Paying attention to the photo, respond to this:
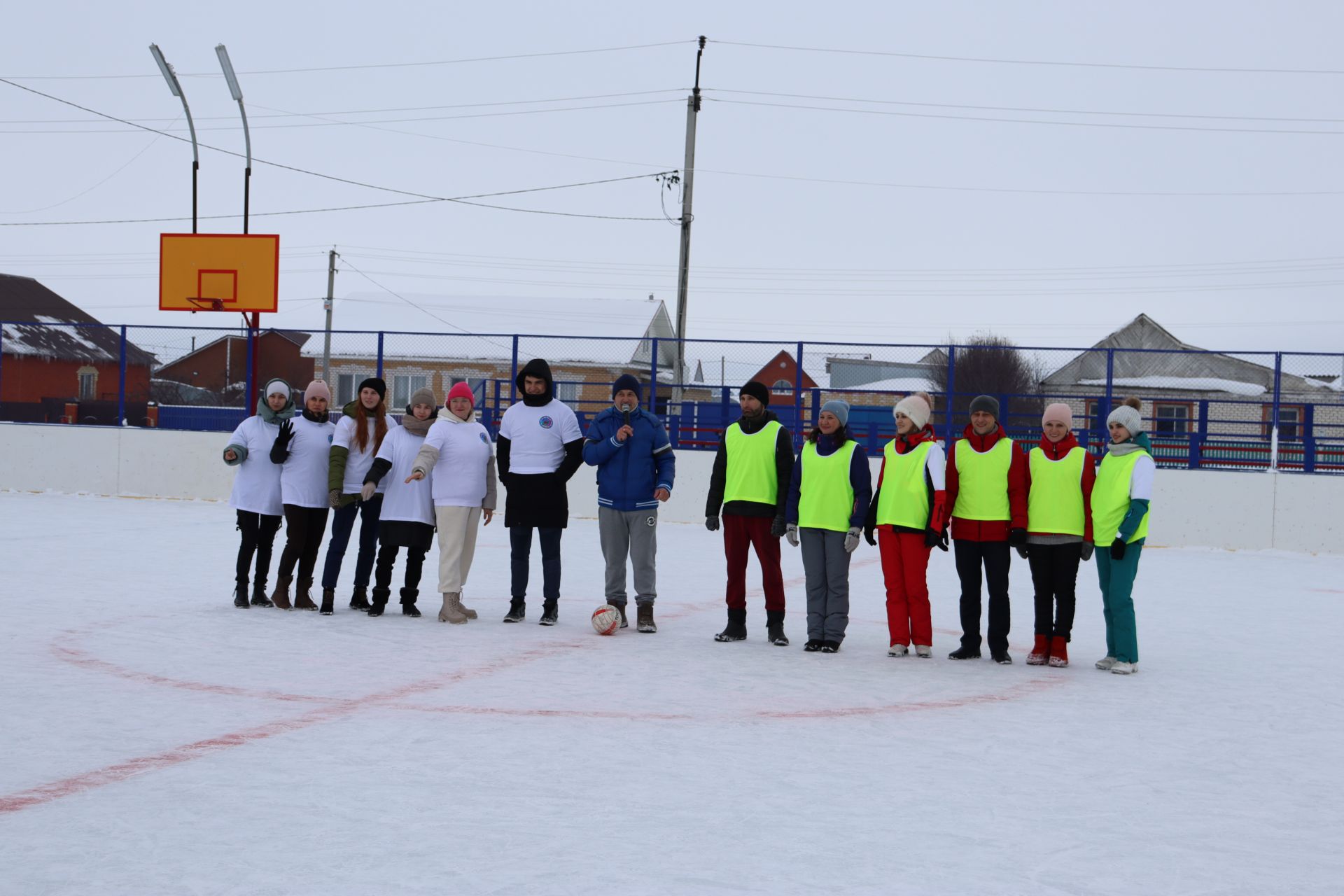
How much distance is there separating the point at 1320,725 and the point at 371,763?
4.29m

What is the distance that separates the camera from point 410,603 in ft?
30.0

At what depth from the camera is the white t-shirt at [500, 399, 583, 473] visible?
29.2 ft

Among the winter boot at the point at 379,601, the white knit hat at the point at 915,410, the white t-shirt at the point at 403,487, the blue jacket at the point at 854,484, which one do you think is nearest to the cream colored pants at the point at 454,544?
the white t-shirt at the point at 403,487

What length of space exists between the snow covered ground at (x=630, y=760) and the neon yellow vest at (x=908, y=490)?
32.8 inches

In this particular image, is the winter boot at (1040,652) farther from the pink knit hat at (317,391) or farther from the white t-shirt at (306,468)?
the pink knit hat at (317,391)

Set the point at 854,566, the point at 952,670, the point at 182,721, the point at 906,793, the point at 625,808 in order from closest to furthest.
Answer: the point at 625,808, the point at 906,793, the point at 182,721, the point at 952,670, the point at 854,566

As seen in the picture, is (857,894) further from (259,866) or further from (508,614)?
(508,614)

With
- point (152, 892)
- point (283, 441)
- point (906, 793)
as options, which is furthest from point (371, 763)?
point (283, 441)

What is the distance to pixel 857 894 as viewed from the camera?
3.65 metres

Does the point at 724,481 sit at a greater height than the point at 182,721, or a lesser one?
greater

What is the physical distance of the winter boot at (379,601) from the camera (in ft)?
29.7

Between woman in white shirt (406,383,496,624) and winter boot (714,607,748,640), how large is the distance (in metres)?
1.73

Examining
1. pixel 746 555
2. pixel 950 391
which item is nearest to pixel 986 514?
pixel 746 555

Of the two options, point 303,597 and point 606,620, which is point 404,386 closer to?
point 303,597
